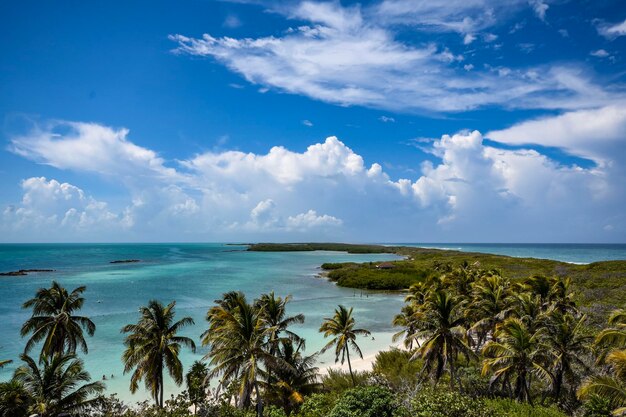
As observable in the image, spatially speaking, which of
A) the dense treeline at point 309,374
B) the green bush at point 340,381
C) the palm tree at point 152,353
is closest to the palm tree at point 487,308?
the dense treeline at point 309,374

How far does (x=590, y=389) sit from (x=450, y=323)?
896 centimetres

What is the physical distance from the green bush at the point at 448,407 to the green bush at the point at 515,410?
615 millimetres

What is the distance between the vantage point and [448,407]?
750 inches

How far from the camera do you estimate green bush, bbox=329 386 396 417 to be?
20.2 meters

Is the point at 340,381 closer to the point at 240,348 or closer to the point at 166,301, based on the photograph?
the point at 240,348

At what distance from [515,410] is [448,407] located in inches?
164

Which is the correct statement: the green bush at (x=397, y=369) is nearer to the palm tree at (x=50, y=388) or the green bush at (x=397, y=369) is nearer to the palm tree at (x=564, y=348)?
the palm tree at (x=564, y=348)

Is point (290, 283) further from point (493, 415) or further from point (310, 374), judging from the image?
point (493, 415)

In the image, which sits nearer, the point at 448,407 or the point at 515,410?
the point at 448,407

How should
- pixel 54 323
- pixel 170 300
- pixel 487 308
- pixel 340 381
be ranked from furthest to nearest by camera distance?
1. pixel 170 300
2. pixel 487 308
3. pixel 340 381
4. pixel 54 323

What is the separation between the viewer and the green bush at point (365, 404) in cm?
2025

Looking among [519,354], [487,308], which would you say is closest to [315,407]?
[519,354]

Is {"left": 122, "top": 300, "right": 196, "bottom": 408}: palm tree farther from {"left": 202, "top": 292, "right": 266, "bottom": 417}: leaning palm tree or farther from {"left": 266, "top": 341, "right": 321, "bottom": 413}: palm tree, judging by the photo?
{"left": 266, "top": 341, "right": 321, "bottom": 413}: palm tree

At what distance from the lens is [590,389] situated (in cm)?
1698
